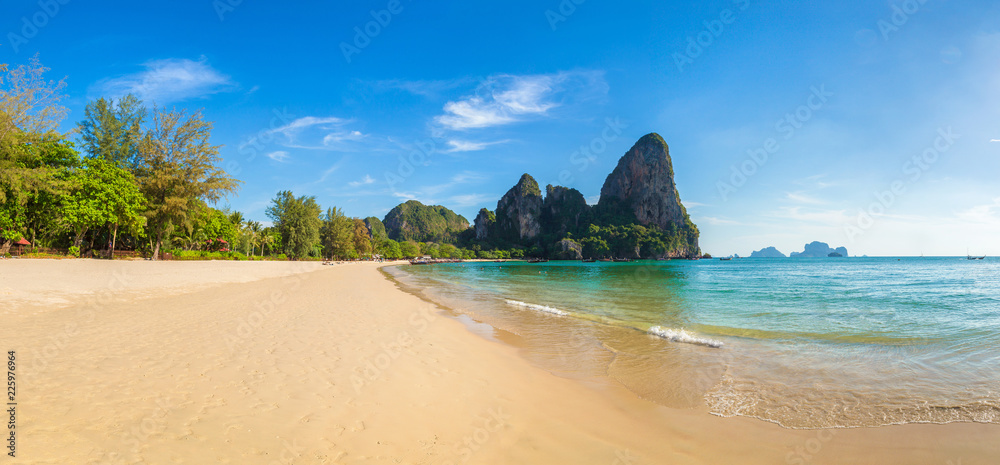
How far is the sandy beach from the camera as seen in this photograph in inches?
141

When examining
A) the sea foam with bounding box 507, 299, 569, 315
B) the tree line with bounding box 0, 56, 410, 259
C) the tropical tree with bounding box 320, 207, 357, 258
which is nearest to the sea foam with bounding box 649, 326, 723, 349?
the sea foam with bounding box 507, 299, 569, 315

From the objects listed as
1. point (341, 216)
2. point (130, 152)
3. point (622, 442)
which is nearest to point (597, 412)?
point (622, 442)

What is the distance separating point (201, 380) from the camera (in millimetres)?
5215

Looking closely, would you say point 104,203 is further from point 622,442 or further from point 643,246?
point 643,246

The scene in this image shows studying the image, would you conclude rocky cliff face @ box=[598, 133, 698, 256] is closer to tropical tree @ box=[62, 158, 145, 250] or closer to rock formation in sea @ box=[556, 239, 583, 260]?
rock formation in sea @ box=[556, 239, 583, 260]

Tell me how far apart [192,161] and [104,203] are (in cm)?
879

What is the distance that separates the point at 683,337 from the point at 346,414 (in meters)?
9.13

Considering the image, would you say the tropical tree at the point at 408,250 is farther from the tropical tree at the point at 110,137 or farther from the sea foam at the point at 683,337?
the sea foam at the point at 683,337

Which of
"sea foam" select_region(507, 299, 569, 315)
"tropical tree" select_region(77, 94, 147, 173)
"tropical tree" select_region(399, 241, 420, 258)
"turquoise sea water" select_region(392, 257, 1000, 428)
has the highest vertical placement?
"tropical tree" select_region(77, 94, 147, 173)

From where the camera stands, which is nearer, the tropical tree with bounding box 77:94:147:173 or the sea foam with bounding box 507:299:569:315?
the sea foam with bounding box 507:299:569:315

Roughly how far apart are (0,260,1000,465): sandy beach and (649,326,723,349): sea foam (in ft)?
15.4

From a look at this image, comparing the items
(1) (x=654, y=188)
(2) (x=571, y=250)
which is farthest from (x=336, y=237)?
(1) (x=654, y=188)

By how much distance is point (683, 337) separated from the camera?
10.5 meters

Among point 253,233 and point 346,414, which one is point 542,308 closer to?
point 346,414
